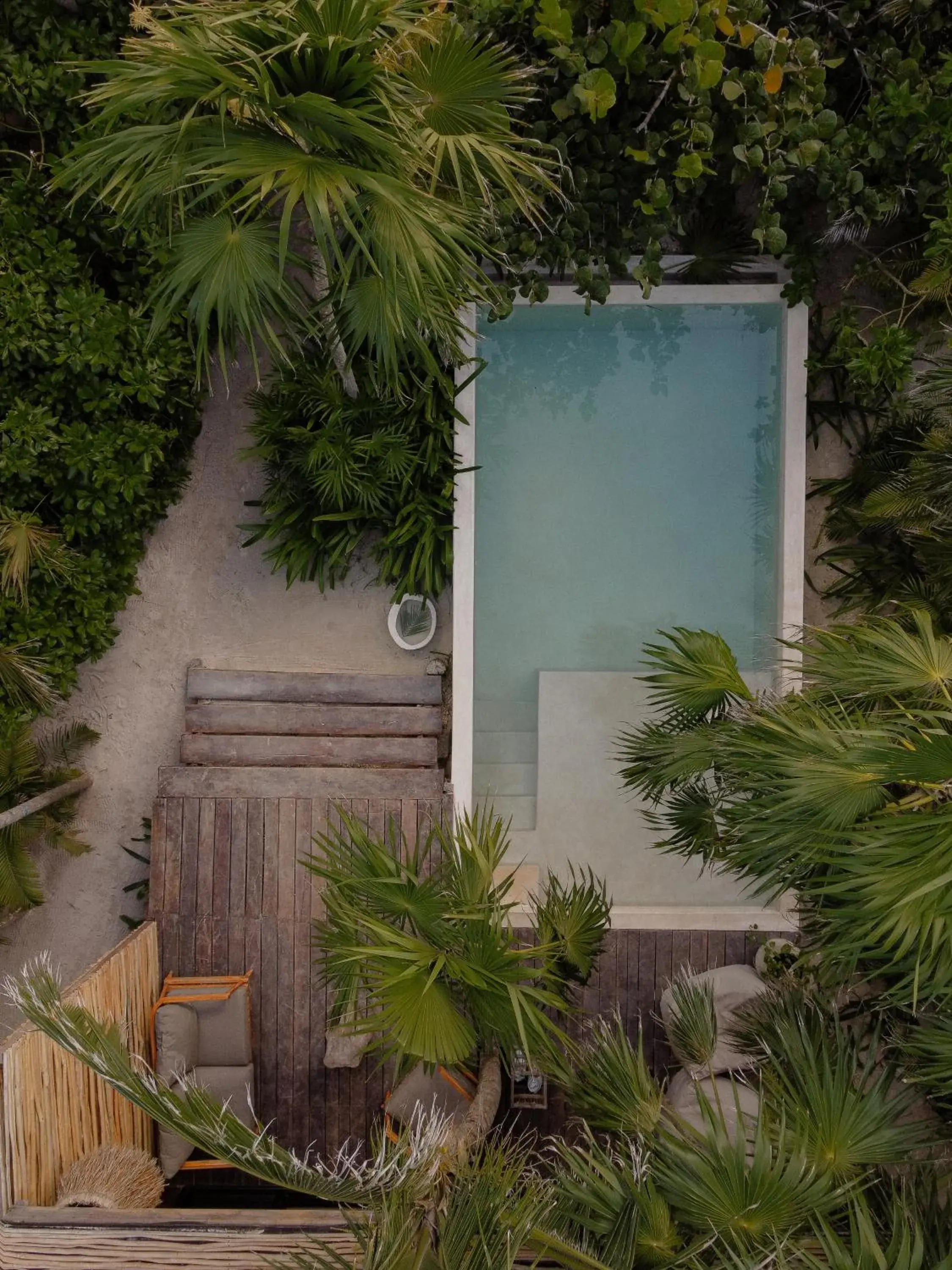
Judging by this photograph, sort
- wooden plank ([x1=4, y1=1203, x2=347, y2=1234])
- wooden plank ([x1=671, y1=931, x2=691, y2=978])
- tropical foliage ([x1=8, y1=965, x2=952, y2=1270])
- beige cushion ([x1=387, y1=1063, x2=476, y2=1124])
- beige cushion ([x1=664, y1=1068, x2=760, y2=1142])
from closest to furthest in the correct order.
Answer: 1. tropical foliage ([x1=8, y1=965, x2=952, y2=1270])
2. wooden plank ([x1=4, y1=1203, x2=347, y2=1234])
3. beige cushion ([x1=664, y1=1068, x2=760, y2=1142])
4. beige cushion ([x1=387, y1=1063, x2=476, y2=1124])
5. wooden plank ([x1=671, y1=931, x2=691, y2=978])

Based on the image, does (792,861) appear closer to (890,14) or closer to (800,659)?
(800,659)

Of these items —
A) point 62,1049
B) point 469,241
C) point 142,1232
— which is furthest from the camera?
point 62,1049

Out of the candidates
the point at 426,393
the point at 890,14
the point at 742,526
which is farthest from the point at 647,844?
the point at 890,14

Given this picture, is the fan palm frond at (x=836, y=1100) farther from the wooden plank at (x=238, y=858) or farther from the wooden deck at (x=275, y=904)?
the wooden plank at (x=238, y=858)

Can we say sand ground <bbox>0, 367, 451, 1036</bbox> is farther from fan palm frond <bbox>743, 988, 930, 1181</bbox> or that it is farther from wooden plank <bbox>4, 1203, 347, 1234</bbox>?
fan palm frond <bbox>743, 988, 930, 1181</bbox>

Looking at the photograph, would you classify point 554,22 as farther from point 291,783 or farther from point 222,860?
point 222,860

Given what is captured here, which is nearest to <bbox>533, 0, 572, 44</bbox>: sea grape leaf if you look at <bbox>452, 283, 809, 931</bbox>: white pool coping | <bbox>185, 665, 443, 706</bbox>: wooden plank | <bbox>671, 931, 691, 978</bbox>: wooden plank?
<bbox>452, 283, 809, 931</bbox>: white pool coping

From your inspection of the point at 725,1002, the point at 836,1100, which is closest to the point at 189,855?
the point at 725,1002

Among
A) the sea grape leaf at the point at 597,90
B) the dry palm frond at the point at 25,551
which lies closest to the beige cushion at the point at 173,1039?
the dry palm frond at the point at 25,551
